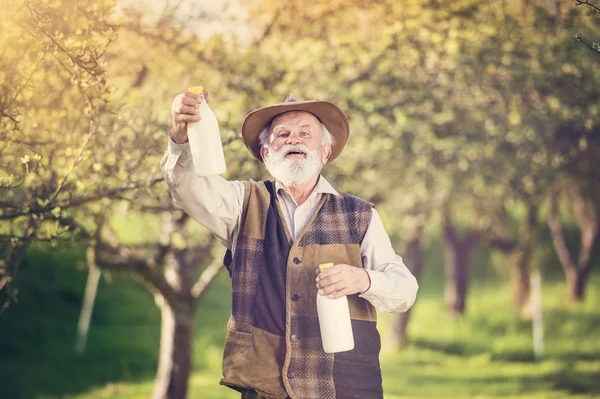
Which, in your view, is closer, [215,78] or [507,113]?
[215,78]

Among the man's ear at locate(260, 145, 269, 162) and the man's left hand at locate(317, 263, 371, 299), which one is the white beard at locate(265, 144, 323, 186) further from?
the man's left hand at locate(317, 263, 371, 299)

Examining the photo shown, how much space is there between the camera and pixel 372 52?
8477 millimetres

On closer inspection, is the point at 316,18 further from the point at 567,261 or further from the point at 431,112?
the point at 567,261

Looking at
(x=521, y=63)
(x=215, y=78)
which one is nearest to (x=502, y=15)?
(x=521, y=63)

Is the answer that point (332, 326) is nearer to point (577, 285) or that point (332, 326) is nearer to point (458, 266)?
point (458, 266)

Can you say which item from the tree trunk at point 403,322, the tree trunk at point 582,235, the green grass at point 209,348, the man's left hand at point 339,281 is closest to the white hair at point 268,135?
the man's left hand at point 339,281

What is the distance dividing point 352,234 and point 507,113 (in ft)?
18.4

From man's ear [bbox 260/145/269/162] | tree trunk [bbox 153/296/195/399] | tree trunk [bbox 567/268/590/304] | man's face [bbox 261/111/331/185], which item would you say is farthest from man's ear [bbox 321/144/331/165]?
tree trunk [bbox 567/268/590/304]

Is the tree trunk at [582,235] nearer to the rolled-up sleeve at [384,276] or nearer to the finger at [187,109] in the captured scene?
the rolled-up sleeve at [384,276]

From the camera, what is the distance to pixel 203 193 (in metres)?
3.61

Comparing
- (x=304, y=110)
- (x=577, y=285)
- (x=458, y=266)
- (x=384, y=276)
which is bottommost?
(x=384, y=276)

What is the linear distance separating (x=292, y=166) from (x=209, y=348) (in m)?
11.5

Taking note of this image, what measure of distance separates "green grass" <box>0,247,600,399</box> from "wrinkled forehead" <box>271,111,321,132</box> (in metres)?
6.92

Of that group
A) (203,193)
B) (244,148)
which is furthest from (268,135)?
(244,148)
